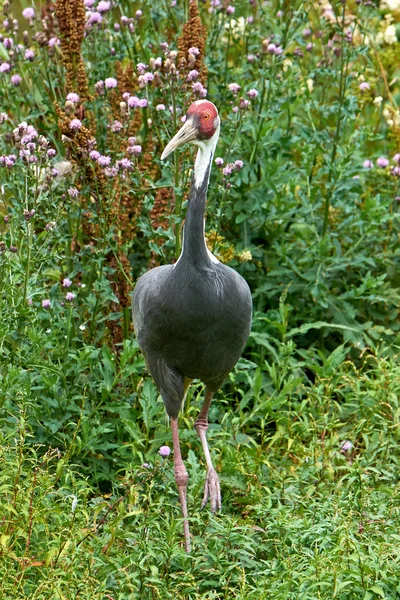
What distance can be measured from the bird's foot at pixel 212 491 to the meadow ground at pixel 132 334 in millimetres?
103

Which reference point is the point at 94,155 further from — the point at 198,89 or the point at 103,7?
the point at 103,7

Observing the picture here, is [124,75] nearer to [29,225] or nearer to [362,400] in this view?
[29,225]

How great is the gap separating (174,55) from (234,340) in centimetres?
156

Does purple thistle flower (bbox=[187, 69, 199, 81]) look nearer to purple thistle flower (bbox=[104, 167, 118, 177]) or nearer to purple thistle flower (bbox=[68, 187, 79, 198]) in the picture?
purple thistle flower (bbox=[104, 167, 118, 177])

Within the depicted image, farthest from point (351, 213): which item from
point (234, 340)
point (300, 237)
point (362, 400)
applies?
point (234, 340)

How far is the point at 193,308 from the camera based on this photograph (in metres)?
4.12

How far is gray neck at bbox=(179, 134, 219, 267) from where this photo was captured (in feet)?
13.4

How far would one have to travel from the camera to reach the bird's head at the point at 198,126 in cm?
412

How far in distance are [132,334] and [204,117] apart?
1.70m

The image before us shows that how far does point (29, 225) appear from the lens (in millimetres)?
4477

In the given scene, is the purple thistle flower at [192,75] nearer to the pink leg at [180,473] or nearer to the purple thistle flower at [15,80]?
the purple thistle flower at [15,80]

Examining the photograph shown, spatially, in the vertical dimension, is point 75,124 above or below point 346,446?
above

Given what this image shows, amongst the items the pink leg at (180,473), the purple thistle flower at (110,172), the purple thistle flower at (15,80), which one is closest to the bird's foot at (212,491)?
the pink leg at (180,473)

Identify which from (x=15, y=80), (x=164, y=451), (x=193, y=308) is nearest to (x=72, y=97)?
(x=15, y=80)
